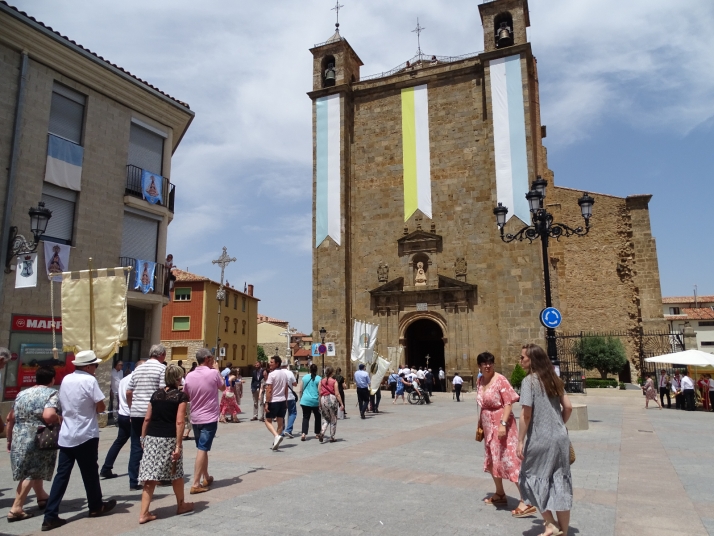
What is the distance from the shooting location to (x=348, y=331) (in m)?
30.0

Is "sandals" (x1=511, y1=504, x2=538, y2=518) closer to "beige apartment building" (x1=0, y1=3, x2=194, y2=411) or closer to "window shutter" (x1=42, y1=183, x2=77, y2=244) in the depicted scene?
"beige apartment building" (x1=0, y1=3, x2=194, y2=411)

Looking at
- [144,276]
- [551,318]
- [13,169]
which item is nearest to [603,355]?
[551,318]

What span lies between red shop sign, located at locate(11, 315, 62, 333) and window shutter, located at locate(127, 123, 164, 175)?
5582mm

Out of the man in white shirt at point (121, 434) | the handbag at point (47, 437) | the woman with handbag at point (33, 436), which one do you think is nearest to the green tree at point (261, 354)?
the man in white shirt at point (121, 434)

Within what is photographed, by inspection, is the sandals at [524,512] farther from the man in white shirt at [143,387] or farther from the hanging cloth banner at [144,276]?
the hanging cloth banner at [144,276]

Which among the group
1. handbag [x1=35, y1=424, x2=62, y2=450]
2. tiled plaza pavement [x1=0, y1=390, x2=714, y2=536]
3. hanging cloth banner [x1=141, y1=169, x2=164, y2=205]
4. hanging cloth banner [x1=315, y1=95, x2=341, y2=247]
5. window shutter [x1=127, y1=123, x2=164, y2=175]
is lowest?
tiled plaza pavement [x1=0, y1=390, x2=714, y2=536]

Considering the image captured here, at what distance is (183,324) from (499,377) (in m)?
41.4

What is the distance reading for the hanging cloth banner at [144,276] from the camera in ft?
52.8

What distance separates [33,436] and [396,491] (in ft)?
13.7

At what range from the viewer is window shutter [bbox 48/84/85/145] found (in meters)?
14.6

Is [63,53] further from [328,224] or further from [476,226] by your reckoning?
[476,226]

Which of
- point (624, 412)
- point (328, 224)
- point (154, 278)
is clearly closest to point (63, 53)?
point (154, 278)

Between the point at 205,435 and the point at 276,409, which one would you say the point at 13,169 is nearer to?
the point at 276,409

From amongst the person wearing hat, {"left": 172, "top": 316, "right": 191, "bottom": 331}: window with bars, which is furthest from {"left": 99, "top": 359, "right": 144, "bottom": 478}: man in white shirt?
{"left": 172, "top": 316, "right": 191, "bottom": 331}: window with bars
